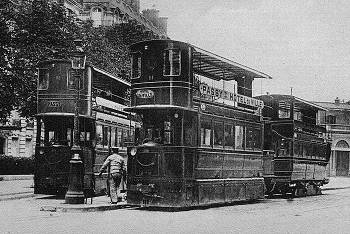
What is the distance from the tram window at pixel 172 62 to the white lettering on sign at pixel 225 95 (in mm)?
1285

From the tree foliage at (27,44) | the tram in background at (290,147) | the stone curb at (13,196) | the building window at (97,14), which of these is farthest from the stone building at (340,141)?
the stone curb at (13,196)

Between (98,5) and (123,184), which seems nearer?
(123,184)

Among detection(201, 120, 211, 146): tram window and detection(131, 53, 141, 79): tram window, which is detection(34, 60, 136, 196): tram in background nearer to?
detection(131, 53, 141, 79): tram window

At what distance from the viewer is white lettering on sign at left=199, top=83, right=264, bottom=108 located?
59.1 feet

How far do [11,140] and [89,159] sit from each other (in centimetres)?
2952

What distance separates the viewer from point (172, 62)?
1689 centimetres

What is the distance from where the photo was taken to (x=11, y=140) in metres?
47.8

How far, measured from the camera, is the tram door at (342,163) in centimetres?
6694

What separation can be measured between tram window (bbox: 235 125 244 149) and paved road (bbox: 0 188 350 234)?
280cm

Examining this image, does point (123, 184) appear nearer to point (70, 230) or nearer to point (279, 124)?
point (279, 124)

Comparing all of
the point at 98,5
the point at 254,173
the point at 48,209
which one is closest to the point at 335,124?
the point at 98,5

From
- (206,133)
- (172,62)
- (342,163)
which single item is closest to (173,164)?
(206,133)

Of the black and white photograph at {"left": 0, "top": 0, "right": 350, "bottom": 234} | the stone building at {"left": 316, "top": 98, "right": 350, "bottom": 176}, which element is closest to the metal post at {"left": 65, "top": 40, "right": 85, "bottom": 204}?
the black and white photograph at {"left": 0, "top": 0, "right": 350, "bottom": 234}

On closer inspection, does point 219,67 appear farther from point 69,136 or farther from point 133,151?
point 69,136
